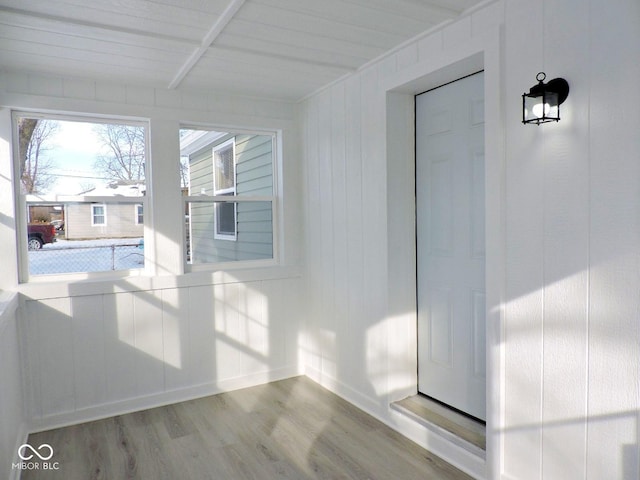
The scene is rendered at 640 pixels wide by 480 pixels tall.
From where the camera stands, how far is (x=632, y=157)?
1774 mm

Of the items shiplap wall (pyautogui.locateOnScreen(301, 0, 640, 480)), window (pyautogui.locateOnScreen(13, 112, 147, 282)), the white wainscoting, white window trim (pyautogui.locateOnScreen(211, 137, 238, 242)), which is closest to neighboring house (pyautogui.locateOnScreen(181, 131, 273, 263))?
white window trim (pyautogui.locateOnScreen(211, 137, 238, 242))

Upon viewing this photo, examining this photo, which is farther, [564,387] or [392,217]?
[392,217]

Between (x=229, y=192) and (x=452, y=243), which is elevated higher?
(x=229, y=192)

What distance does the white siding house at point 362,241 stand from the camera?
6.23 feet

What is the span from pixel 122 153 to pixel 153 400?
→ 190 centimetres

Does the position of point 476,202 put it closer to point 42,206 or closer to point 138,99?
point 138,99

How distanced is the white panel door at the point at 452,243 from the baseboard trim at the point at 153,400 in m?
1.44

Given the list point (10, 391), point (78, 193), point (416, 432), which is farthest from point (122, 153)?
point (416, 432)

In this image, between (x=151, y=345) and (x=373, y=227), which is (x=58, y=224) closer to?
(x=151, y=345)

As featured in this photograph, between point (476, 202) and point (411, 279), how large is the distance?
2.39 feet

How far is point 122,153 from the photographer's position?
3531 mm

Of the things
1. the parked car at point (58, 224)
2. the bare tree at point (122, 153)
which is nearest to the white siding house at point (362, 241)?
the bare tree at point (122, 153)

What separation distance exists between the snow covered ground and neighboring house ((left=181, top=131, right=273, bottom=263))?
47 centimetres

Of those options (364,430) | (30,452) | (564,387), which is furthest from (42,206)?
(564,387)
